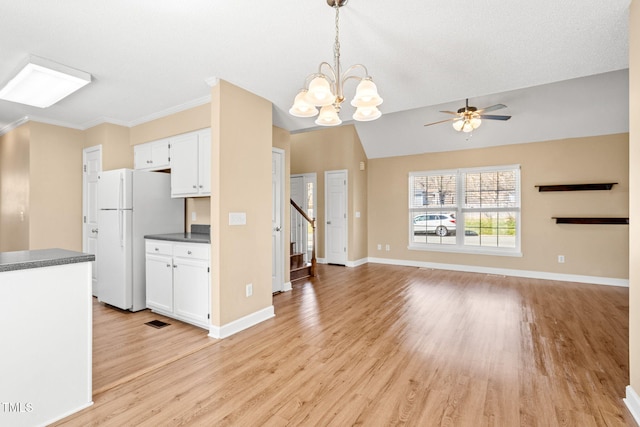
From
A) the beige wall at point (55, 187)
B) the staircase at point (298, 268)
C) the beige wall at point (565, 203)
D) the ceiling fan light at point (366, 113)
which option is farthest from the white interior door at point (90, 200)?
the beige wall at point (565, 203)

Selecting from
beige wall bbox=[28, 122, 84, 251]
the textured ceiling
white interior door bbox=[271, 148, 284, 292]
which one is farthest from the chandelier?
beige wall bbox=[28, 122, 84, 251]

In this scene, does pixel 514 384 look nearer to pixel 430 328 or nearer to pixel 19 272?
pixel 430 328

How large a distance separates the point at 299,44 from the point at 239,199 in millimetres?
1553

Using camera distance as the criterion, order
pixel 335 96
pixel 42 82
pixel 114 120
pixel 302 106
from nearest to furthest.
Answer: pixel 335 96
pixel 302 106
pixel 42 82
pixel 114 120

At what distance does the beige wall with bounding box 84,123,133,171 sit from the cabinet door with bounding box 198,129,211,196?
1.66m

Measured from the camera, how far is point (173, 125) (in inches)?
152

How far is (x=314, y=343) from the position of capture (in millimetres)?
2889

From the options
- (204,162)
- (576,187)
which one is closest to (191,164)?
(204,162)

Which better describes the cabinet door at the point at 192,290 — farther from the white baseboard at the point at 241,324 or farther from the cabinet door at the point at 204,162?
the cabinet door at the point at 204,162

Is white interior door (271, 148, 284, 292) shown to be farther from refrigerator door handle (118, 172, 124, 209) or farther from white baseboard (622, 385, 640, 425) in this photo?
white baseboard (622, 385, 640, 425)

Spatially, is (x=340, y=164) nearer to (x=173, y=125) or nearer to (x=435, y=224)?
(x=435, y=224)

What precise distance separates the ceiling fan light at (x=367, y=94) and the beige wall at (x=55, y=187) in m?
4.60

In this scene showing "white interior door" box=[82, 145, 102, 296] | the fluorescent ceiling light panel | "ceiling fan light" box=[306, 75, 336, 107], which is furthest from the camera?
"white interior door" box=[82, 145, 102, 296]

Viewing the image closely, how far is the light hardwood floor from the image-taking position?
1.87 m
